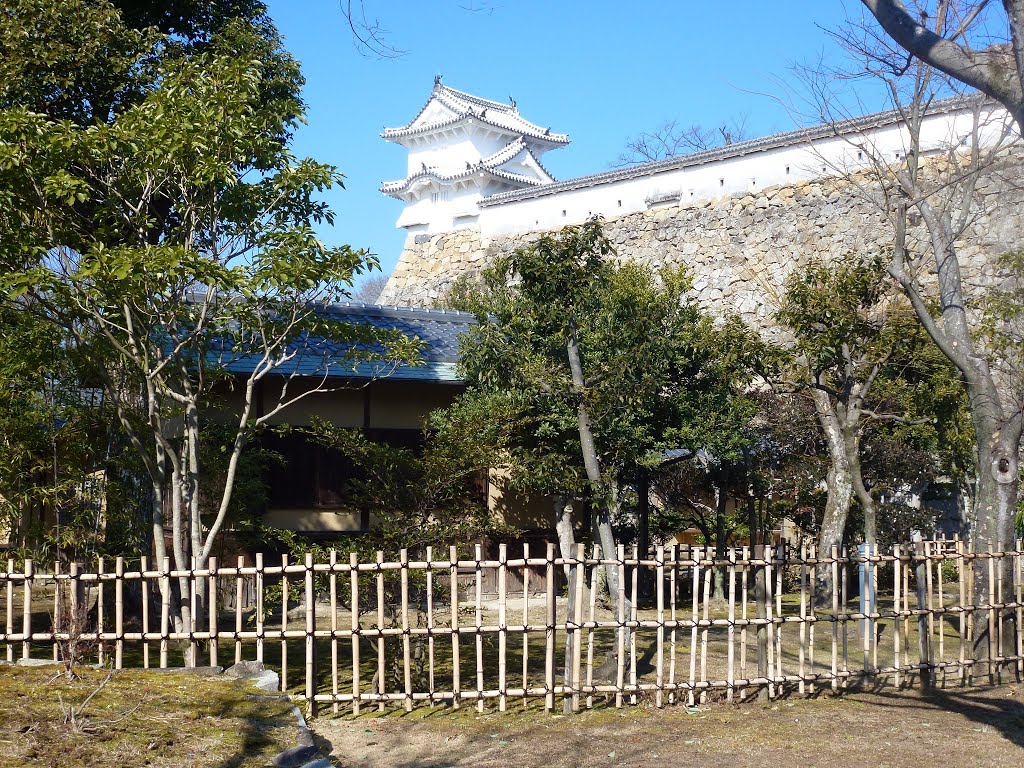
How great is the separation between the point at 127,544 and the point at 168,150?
475cm

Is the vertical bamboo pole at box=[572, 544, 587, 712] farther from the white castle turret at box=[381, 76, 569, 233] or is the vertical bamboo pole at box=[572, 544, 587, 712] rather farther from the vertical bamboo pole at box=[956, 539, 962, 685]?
the white castle turret at box=[381, 76, 569, 233]

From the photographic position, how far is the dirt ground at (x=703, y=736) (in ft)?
22.5

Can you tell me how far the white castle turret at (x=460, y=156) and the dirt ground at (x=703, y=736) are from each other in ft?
95.8

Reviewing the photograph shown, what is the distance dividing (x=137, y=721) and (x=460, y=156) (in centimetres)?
3553

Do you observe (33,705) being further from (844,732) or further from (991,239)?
(991,239)

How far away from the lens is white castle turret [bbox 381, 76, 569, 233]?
37.2 metres

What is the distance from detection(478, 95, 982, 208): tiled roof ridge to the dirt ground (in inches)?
622

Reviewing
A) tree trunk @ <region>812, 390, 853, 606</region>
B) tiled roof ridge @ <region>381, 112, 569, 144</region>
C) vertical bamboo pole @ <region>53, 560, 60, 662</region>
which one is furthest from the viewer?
tiled roof ridge @ <region>381, 112, 569, 144</region>

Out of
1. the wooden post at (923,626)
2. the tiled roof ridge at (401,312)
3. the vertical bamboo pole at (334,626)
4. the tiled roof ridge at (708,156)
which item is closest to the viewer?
the vertical bamboo pole at (334,626)

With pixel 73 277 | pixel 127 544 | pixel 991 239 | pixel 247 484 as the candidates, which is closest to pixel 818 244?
pixel 991 239

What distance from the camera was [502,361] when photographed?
11898 mm

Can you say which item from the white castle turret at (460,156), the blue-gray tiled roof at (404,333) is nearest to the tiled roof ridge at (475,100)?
the white castle turret at (460,156)

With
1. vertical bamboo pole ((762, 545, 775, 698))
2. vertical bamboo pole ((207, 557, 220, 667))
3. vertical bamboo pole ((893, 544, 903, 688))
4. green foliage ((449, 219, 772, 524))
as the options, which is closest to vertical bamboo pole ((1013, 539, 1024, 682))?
vertical bamboo pole ((893, 544, 903, 688))

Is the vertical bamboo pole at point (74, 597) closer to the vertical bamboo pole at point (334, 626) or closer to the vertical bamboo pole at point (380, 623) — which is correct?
the vertical bamboo pole at point (334, 626)
